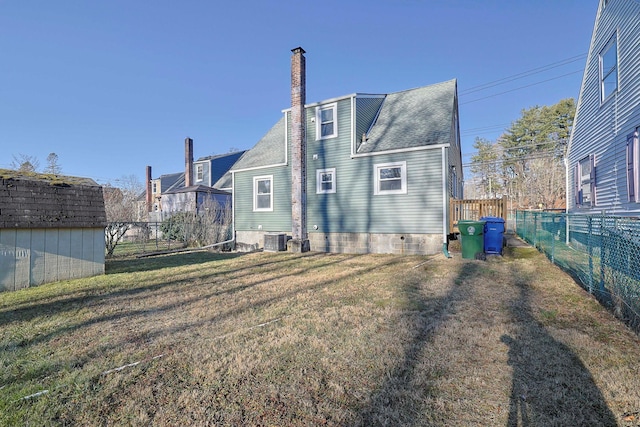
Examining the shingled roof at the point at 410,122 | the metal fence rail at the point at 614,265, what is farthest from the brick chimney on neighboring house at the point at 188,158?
the metal fence rail at the point at 614,265

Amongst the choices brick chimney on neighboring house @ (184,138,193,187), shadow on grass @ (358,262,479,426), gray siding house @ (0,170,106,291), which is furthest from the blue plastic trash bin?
brick chimney on neighboring house @ (184,138,193,187)

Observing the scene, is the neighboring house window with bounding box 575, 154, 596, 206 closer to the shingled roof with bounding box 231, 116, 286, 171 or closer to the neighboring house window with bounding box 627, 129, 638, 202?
the neighboring house window with bounding box 627, 129, 638, 202

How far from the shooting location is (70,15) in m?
9.80

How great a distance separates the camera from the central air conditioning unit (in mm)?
12367

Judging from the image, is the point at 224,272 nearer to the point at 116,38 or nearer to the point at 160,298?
the point at 160,298

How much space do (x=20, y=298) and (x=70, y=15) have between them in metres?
9.53

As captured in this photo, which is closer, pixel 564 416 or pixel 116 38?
pixel 564 416

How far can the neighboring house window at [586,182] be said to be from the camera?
9633mm

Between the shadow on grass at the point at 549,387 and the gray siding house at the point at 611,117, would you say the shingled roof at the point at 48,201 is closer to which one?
the shadow on grass at the point at 549,387

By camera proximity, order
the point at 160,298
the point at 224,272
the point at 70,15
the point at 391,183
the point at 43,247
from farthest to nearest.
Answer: the point at 391,183, the point at 70,15, the point at 224,272, the point at 43,247, the point at 160,298

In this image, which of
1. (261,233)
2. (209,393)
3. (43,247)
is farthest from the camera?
(261,233)

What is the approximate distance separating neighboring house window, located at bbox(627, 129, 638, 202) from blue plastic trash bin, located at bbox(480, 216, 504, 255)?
2.80 metres

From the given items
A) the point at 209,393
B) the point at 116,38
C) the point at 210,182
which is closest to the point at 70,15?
the point at 116,38

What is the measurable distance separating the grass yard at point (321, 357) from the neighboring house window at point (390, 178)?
5811mm
